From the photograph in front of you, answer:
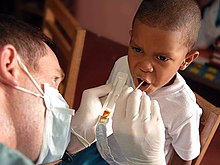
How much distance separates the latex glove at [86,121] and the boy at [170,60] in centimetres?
12

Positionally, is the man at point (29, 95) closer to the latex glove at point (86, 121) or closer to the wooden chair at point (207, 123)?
the latex glove at point (86, 121)

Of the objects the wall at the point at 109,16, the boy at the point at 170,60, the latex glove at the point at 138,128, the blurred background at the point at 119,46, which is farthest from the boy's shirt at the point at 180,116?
the wall at the point at 109,16

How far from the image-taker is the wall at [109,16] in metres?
2.20

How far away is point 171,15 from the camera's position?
0.89m

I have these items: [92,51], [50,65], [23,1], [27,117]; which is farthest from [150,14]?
[23,1]

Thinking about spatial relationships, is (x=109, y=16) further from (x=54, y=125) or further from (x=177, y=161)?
(x=54, y=125)

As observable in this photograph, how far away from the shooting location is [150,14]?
90cm

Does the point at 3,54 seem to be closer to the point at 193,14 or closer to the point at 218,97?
the point at 193,14

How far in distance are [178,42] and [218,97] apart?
1.11 m

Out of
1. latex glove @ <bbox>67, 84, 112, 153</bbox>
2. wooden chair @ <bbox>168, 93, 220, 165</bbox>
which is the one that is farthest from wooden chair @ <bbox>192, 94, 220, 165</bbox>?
latex glove @ <bbox>67, 84, 112, 153</bbox>

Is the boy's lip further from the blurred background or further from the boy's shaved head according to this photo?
the blurred background

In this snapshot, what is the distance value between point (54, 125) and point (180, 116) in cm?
34

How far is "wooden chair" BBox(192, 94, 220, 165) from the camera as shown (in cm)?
100

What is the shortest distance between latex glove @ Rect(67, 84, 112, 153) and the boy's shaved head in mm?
232
